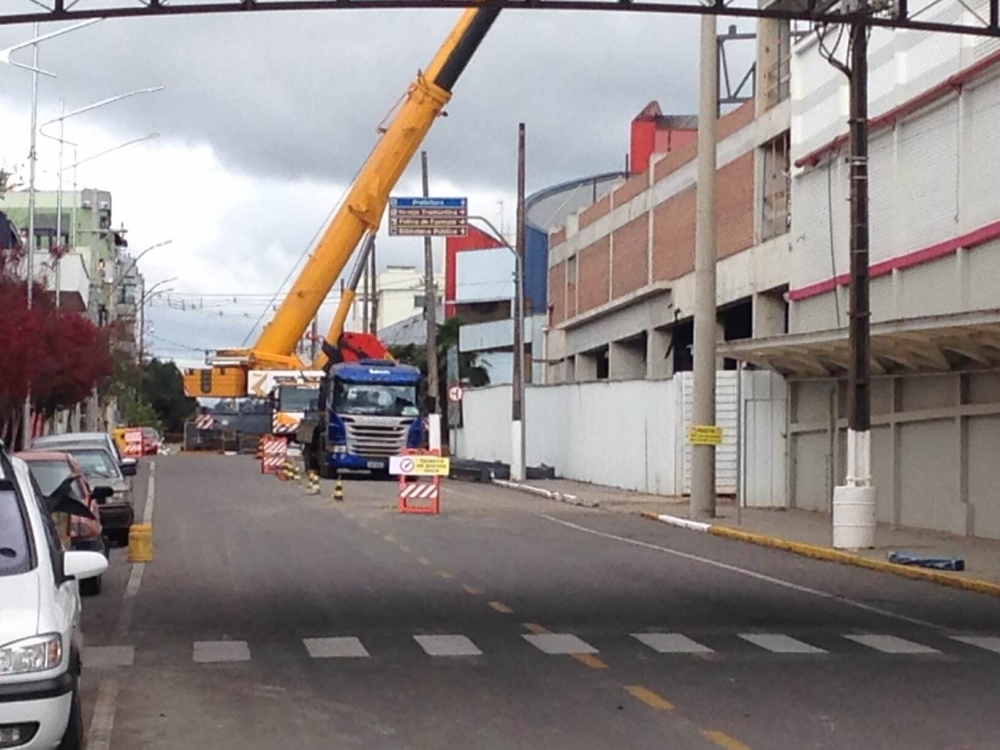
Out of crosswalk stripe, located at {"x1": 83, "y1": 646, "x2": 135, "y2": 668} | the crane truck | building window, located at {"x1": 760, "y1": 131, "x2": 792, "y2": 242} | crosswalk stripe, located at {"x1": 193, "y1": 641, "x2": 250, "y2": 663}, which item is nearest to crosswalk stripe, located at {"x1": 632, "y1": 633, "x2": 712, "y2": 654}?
crosswalk stripe, located at {"x1": 193, "y1": 641, "x2": 250, "y2": 663}

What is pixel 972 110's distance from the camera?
28.6 metres

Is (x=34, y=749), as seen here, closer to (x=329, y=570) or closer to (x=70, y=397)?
(x=329, y=570)

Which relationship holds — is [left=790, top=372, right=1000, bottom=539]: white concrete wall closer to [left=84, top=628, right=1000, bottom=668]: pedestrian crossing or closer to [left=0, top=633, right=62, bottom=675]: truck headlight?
[left=84, top=628, right=1000, bottom=668]: pedestrian crossing

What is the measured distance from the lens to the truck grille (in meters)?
49.0

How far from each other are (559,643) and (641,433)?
3100 cm

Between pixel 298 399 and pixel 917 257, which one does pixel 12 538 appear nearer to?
pixel 917 257

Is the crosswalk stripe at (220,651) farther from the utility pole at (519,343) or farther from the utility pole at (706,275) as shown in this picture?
the utility pole at (519,343)

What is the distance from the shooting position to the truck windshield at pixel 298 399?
55344mm

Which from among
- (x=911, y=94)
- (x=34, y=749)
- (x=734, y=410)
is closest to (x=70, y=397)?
(x=734, y=410)

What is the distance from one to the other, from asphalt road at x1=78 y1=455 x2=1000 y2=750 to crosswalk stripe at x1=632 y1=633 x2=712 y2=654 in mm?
46

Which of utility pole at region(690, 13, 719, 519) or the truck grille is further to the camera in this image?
the truck grille

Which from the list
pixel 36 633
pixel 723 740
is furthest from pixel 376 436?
pixel 36 633

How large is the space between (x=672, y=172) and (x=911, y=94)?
63.6 feet

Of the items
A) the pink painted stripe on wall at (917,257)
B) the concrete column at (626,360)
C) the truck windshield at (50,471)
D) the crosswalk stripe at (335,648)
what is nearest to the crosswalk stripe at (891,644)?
the crosswalk stripe at (335,648)
